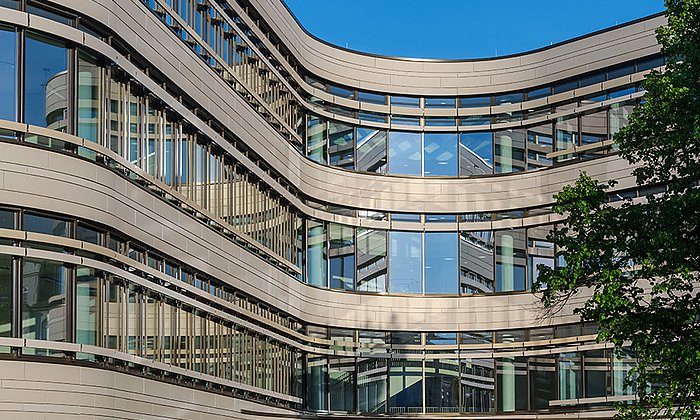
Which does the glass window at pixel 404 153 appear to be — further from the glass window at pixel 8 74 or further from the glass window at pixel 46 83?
the glass window at pixel 8 74

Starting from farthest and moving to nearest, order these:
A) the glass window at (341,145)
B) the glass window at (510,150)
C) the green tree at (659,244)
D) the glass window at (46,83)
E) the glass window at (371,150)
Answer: the glass window at (510,150) < the glass window at (371,150) < the glass window at (341,145) < the green tree at (659,244) < the glass window at (46,83)

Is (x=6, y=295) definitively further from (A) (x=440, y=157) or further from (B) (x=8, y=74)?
(A) (x=440, y=157)

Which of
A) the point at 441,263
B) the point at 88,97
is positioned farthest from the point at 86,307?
the point at 441,263

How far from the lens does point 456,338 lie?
46625mm

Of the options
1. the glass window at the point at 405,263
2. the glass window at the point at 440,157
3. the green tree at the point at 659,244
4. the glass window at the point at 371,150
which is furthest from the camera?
the glass window at the point at 440,157

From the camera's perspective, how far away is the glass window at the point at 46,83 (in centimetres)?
2408

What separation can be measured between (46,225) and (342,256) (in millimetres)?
22160

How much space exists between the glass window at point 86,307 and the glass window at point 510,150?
2452 centimetres

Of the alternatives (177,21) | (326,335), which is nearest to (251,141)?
(177,21)

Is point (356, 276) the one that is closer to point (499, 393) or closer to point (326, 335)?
point (326, 335)

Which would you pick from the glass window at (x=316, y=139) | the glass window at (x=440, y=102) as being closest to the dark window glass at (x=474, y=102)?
the glass window at (x=440, y=102)

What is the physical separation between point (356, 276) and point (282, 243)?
5.64 meters

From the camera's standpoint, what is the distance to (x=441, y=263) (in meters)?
47.1

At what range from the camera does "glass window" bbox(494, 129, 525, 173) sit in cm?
4697
